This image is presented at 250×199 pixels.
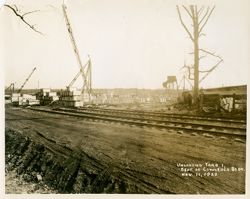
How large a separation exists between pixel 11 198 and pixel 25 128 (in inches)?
21.2

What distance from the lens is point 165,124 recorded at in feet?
8.98

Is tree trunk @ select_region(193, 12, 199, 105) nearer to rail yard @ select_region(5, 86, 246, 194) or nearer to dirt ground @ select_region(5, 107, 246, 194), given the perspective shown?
rail yard @ select_region(5, 86, 246, 194)

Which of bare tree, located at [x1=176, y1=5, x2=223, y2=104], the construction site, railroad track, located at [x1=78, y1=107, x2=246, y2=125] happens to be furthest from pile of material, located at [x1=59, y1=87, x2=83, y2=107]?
bare tree, located at [x1=176, y1=5, x2=223, y2=104]

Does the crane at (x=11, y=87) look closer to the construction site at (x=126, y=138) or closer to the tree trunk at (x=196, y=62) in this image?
the construction site at (x=126, y=138)

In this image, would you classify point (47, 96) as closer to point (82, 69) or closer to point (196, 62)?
point (82, 69)

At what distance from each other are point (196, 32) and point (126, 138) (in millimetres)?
954

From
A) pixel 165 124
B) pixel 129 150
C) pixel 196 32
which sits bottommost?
pixel 129 150

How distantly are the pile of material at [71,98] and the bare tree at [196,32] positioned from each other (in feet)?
2.88

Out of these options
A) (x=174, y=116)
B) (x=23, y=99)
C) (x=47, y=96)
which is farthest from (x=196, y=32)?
(x=23, y=99)

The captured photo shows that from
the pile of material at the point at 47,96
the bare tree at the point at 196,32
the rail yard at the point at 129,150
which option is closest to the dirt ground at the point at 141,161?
the rail yard at the point at 129,150

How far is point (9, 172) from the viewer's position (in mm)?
2695

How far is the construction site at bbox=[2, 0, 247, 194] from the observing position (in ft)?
8.56

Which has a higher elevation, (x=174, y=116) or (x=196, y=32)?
(x=196, y=32)

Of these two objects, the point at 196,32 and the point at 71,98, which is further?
the point at 71,98
